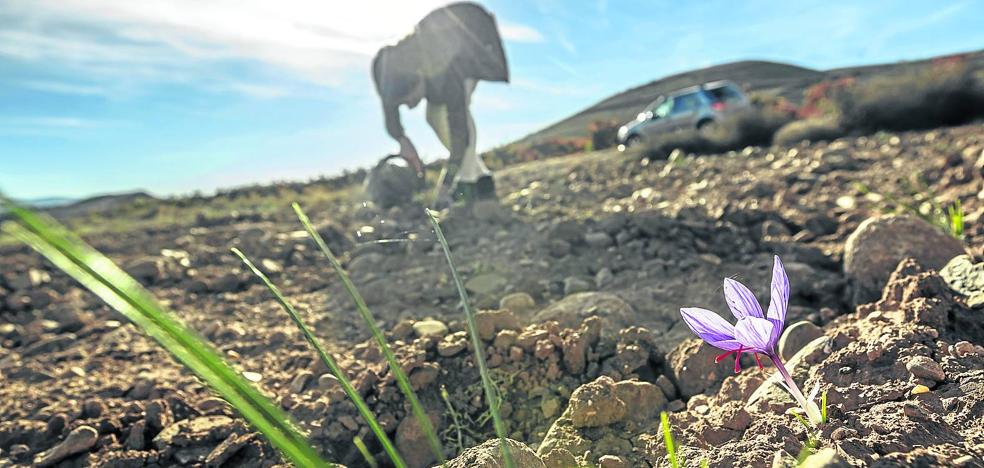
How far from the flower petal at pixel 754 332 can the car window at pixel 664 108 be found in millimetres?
14350

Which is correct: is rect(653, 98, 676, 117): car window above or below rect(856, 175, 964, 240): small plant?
above

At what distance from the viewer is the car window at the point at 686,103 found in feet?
46.4

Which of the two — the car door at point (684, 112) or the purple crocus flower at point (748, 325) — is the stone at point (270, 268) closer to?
the purple crocus flower at point (748, 325)

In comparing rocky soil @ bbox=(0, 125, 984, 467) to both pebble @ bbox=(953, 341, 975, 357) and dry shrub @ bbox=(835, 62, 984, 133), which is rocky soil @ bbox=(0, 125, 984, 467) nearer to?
pebble @ bbox=(953, 341, 975, 357)

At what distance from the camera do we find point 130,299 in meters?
0.60

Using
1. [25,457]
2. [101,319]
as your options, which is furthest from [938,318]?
[101,319]

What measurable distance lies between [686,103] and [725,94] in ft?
2.89

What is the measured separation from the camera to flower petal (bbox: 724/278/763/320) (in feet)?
3.26

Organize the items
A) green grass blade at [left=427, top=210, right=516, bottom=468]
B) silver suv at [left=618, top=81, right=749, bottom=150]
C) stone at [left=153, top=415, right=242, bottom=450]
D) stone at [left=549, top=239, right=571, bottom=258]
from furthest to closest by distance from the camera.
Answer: silver suv at [left=618, top=81, right=749, bottom=150]
stone at [left=549, top=239, right=571, bottom=258]
stone at [left=153, top=415, right=242, bottom=450]
green grass blade at [left=427, top=210, right=516, bottom=468]

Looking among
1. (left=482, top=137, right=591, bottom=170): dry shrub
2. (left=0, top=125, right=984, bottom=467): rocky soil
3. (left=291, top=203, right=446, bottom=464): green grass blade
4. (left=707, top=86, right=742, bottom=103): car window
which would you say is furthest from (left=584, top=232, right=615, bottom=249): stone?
(left=707, top=86, right=742, bottom=103): car window

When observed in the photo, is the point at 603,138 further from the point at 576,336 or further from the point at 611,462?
the point at 611,462

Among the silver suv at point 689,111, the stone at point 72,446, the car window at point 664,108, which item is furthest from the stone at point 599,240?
the car window at point 664,108

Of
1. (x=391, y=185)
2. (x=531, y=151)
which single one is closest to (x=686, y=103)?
(x=531, y=151)

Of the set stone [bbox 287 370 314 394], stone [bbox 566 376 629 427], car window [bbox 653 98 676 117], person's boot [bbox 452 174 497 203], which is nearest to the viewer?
stone [bbox 566 376 629 427]
